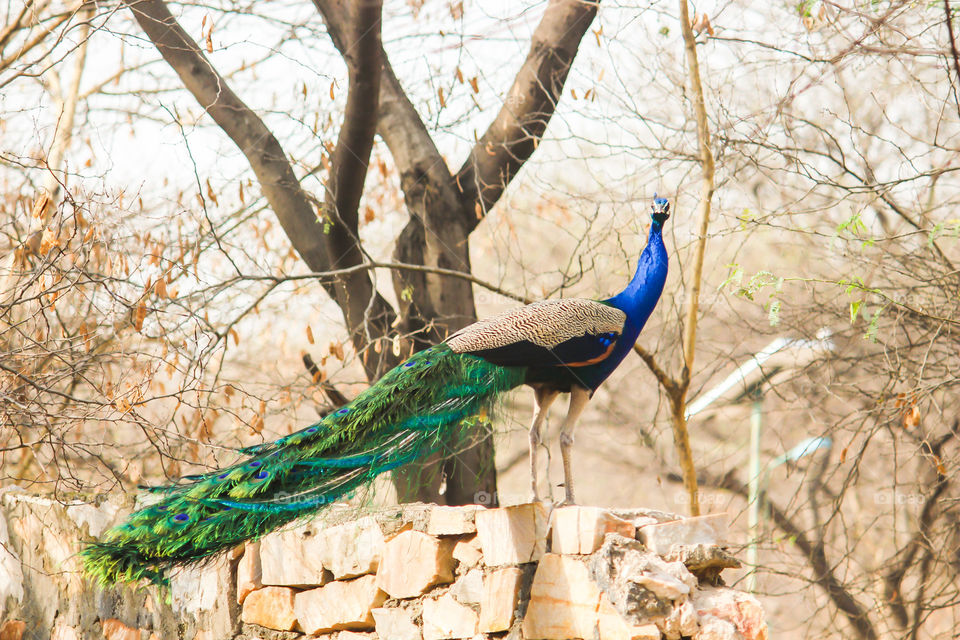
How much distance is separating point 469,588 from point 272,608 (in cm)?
94

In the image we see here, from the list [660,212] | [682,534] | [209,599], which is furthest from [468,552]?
[660,212]

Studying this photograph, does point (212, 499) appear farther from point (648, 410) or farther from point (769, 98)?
point (648, 410)

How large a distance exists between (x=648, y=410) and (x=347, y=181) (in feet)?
18.7

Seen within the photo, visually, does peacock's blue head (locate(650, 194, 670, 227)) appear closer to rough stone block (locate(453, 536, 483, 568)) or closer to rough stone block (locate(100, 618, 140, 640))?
rough stone block (locate(453, 536, 483, 568))

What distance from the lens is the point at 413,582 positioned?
307cm

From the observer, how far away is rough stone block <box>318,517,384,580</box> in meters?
3.23

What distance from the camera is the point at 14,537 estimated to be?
4.10 metres

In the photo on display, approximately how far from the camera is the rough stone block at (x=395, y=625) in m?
3.07

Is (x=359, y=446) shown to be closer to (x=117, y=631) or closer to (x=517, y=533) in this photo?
(x=517, y=533)

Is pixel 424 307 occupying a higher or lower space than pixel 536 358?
higher

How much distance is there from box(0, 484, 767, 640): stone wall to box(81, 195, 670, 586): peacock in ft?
0.70

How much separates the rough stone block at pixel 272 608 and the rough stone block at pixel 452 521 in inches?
29.0

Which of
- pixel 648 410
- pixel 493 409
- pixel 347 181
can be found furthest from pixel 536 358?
pixel 648 410

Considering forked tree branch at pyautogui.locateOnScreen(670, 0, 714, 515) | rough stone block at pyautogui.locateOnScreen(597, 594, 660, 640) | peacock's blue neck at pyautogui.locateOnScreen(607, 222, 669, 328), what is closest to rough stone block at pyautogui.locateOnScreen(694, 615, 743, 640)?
rough stone block at pyautogui.locateOnScreen(597, 594, 660, 640)
